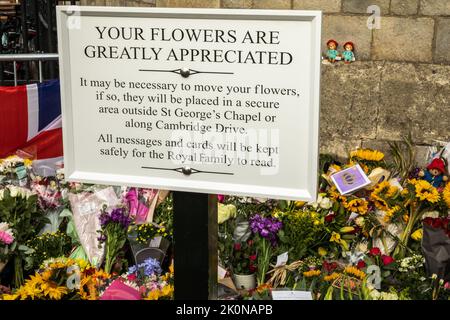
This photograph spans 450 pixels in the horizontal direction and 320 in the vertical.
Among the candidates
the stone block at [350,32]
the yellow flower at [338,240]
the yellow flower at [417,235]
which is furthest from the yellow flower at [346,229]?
the stone block at [350,32]

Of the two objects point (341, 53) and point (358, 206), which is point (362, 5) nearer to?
point (341, 53)

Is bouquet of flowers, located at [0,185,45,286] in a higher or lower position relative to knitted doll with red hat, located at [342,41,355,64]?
lower

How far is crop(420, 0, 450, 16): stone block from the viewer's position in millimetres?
4906

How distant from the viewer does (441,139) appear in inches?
198

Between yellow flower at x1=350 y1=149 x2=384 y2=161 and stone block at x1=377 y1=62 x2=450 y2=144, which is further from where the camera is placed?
stone block at x1=377 y1=62 x2=450 y2=144

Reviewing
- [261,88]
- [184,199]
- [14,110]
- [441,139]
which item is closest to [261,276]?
[184,199]

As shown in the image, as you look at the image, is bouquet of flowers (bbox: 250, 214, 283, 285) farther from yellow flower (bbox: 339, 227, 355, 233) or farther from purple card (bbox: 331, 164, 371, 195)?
purple card (bbox: 331, 164, 371, 195)

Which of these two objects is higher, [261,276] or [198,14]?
[198,14]

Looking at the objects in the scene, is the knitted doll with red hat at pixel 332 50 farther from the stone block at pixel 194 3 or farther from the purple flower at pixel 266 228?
the purple flower at pixel 266 228

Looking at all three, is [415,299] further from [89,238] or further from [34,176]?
[34,176]

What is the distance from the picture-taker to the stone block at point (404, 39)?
196 inches

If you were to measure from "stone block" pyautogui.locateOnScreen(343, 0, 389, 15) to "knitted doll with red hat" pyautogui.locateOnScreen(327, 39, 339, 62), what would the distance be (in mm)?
246

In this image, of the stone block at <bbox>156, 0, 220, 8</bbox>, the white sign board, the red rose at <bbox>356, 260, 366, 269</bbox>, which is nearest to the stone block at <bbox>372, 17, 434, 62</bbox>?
the stone block at <bbox>156, 0, 220, 8</bbox>
